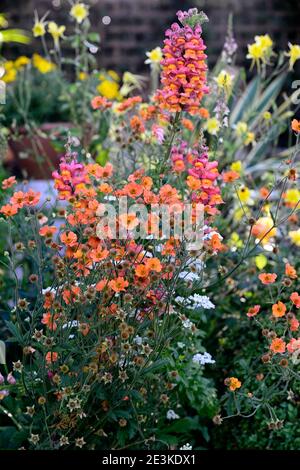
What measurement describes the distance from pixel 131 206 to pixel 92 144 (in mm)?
1479

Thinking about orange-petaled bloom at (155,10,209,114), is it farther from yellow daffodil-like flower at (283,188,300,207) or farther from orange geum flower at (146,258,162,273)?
yellow daffodil-like flower at (283,188,300,207)

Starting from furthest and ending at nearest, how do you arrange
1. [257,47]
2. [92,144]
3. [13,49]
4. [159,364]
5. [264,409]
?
[13,49], [92,144], [257,47], [264,409], [159,364]

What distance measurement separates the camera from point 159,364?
1.79m

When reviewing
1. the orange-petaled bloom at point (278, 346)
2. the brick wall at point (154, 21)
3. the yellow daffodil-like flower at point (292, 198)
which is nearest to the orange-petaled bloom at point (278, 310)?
the orange-petaled bloom at point (278, 346)

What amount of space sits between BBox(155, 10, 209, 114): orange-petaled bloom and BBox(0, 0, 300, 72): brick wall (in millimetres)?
4374

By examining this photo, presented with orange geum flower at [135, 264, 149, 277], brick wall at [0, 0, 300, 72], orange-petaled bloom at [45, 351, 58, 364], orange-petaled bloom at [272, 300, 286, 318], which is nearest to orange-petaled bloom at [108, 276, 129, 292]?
orange geum flower at [135, 264, 149, 277]

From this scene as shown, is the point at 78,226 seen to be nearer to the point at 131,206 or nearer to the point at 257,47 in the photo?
the point at 131,206

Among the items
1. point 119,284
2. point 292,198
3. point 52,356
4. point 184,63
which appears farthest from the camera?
point 292,198

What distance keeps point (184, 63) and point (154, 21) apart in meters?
4.52

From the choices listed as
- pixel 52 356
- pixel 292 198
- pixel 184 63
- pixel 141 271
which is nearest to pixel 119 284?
pixel 141 271

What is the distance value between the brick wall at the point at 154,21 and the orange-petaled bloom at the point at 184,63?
437 cm

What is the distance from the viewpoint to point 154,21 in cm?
630

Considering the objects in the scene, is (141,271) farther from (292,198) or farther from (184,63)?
(292,198)
